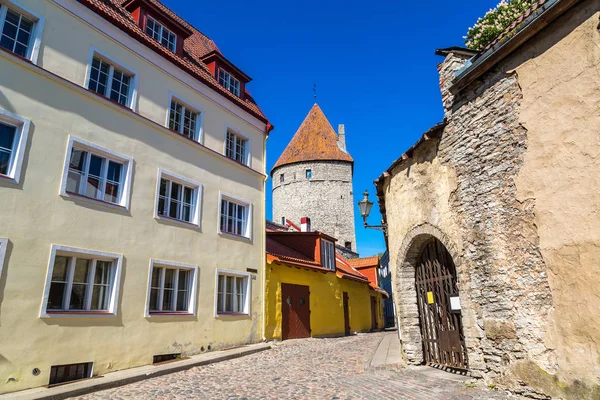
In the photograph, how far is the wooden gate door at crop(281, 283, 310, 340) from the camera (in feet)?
49.5

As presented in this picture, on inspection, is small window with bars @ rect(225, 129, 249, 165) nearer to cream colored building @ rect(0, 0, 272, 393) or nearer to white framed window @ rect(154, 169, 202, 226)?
cream colored building @ rect(0, 0, 272, 393)

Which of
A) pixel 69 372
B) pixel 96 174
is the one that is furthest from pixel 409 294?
pixel 96 174

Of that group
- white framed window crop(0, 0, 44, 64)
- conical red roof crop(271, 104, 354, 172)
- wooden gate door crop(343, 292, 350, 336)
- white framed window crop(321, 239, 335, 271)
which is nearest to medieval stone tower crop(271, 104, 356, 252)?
conical red roof crop(271, 104, 354, 172)

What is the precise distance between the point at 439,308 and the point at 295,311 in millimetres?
8460

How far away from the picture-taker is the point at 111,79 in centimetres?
1014

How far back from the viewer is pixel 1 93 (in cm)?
770

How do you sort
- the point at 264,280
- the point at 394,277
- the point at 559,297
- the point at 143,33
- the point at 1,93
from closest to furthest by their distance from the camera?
1. the point at 559,297
2. the point at 1,93
3. the point at 394,277
4. the point at 143,33
5. the point at 264,280

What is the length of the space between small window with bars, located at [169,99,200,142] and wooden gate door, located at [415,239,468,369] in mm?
7889

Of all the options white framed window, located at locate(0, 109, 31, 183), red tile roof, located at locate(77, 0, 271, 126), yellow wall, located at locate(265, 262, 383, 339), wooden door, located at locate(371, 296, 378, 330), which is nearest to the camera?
white framed window, located at locate(0, 109, 31, 183)

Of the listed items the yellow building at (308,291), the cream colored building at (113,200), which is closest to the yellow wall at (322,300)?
the yellow building at (308,291)

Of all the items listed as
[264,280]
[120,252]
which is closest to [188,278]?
[120,252]

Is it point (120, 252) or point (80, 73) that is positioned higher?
point (80, 73)

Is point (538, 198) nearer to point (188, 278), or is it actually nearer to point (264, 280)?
point (188, 278)

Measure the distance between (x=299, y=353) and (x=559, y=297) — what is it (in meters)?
7.80
